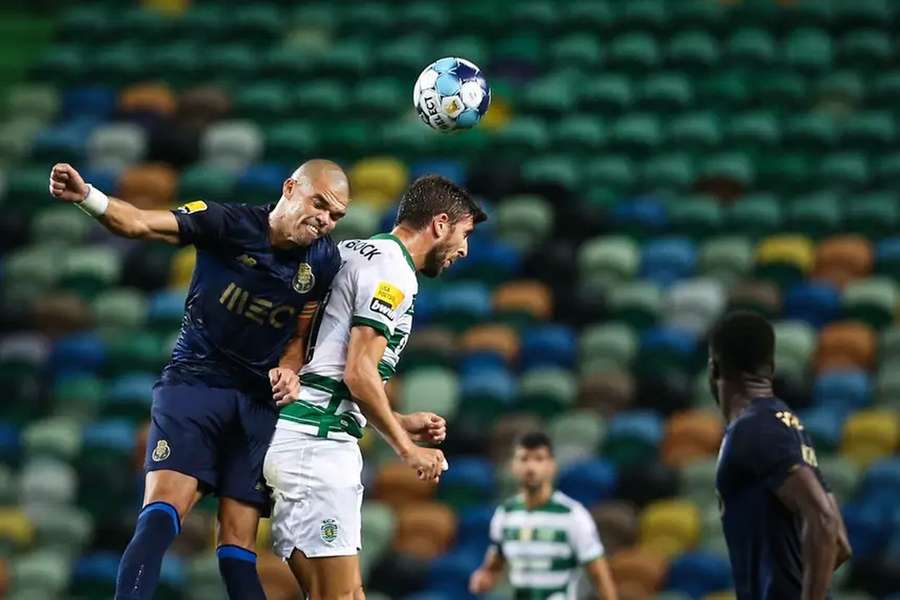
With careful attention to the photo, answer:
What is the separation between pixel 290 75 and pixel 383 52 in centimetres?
103

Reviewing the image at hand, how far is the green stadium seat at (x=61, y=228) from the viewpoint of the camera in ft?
43.5

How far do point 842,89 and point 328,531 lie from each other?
9.32 m

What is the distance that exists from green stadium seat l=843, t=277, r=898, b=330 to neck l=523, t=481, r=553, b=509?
4026 mm

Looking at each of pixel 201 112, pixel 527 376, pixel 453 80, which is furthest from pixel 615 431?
pixel 201 112

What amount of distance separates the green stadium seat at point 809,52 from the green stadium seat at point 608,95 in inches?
59.9

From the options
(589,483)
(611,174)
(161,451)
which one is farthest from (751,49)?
(161,451)

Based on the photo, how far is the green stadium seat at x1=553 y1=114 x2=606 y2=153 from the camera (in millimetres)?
13164

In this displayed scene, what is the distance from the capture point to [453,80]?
600cm

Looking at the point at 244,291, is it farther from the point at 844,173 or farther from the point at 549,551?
the point at 844,173

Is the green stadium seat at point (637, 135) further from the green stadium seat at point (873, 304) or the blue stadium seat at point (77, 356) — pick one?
the blue stadium seat at point (77, 356)

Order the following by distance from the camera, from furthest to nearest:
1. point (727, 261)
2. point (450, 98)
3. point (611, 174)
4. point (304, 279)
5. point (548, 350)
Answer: point (611, 174), point (727, 261), point (548, 350), point (450, 98), point (304, 279)

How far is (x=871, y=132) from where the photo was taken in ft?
41.5

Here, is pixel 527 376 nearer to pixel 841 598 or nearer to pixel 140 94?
pixel 841 598

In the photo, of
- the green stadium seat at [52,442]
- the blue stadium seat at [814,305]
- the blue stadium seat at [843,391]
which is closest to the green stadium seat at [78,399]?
the green stadium seat at [52,442]
